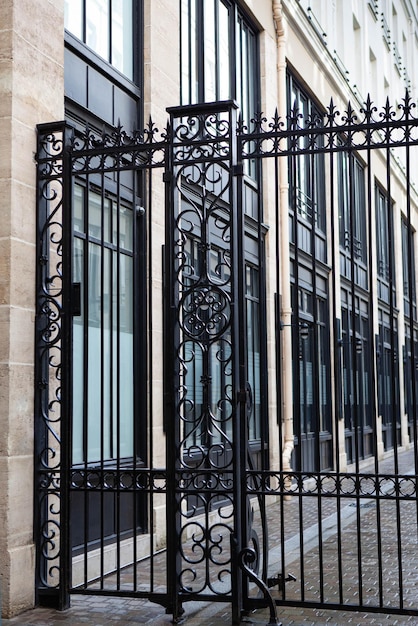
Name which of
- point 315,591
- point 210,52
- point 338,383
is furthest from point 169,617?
point 210,52

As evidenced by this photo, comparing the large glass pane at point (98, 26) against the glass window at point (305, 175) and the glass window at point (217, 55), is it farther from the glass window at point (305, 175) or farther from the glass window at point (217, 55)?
the glass window at point (305, 175)

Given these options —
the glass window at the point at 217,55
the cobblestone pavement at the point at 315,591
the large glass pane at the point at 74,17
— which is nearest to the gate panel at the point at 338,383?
the cobblestone pavement at the point at 315,591

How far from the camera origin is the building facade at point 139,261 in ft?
21.3

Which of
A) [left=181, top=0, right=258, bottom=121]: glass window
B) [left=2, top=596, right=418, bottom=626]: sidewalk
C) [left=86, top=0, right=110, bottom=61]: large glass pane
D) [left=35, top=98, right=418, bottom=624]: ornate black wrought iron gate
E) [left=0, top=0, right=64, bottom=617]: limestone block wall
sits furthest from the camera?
[left=181, top=0, right=258, bottom=121]: glass window

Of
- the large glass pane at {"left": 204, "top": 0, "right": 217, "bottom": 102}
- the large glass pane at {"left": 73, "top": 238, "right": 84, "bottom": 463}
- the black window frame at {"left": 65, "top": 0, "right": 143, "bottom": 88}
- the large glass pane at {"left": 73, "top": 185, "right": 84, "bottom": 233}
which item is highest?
the large glass pane at {"left": 204, "top": 0, "right": 217, "bottom": 102}

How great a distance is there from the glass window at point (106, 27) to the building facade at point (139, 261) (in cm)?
2

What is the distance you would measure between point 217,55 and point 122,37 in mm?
2780

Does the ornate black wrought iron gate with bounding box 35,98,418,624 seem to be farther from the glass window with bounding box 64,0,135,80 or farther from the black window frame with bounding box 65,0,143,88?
the glass window with bounding box 64,0,135,80

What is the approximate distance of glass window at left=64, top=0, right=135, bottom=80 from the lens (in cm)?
849

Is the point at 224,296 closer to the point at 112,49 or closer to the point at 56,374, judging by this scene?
the point at 56,374

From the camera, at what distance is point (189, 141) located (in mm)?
6680

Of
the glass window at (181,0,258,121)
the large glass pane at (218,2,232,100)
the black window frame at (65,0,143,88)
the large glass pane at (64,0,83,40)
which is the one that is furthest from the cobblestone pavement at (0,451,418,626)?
the large glass pane at (218,2,232,100)

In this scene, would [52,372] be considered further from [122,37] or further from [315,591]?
[122,37]

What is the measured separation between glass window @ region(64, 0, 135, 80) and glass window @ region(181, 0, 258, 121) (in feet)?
4.43
